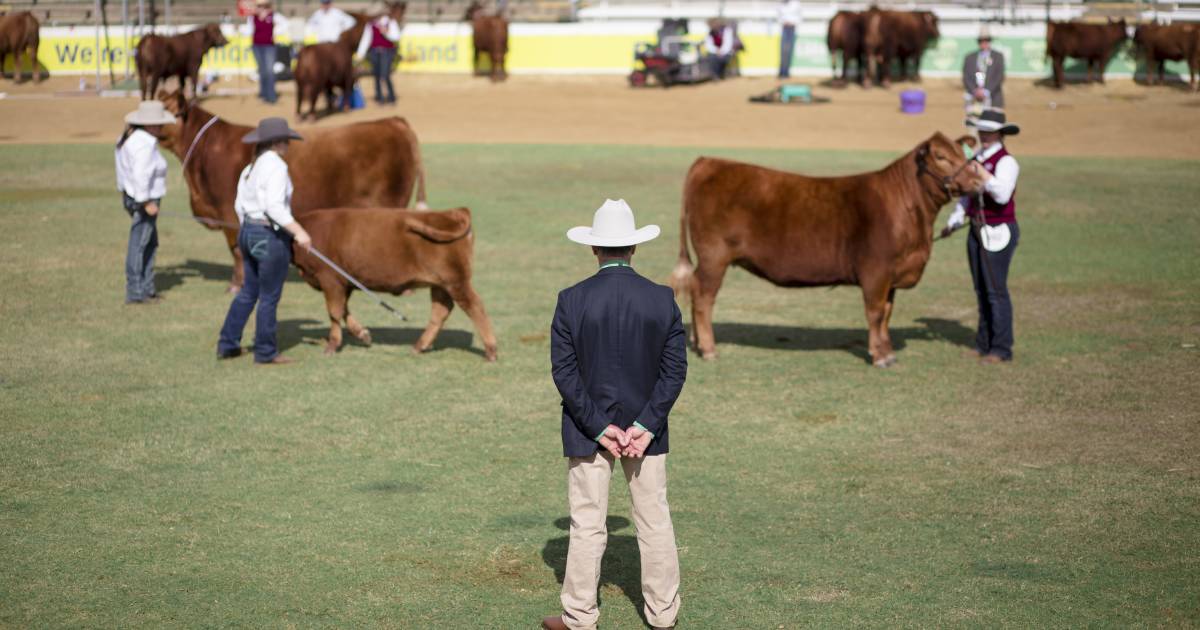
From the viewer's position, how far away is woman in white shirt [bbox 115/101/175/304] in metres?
12.7

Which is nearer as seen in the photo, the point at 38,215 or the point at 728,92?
the point at 38,215

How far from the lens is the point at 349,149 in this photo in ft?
45.3

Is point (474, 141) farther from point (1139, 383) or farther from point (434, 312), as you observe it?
point (1139, 383)

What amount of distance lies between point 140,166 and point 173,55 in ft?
57.3

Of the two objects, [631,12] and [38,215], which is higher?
[631,12]

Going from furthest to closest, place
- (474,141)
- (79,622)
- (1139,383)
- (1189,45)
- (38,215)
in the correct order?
1. (1189,45)
2. (474,141)
3. (38,215)
4. (1139,383)
5. (79,622)

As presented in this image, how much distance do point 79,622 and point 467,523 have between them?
2149 millimetres

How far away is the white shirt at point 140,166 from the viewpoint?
41.8ft

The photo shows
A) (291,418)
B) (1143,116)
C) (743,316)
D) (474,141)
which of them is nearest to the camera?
(291,418)

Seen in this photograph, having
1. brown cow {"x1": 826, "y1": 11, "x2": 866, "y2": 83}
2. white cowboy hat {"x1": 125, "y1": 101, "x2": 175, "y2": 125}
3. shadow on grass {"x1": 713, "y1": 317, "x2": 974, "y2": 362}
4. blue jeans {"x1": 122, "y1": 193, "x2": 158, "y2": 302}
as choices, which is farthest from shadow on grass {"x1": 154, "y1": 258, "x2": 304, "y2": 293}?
brown cow {"x1": 826, "y1": 11, "x2": 866, "y2": 83}

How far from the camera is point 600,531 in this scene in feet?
19.5

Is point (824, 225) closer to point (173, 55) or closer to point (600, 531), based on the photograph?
point (600, 531)

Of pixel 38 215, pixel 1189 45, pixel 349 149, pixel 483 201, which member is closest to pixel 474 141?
pixel 483 201

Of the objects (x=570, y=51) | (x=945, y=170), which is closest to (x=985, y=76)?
(x=945, y=170)
